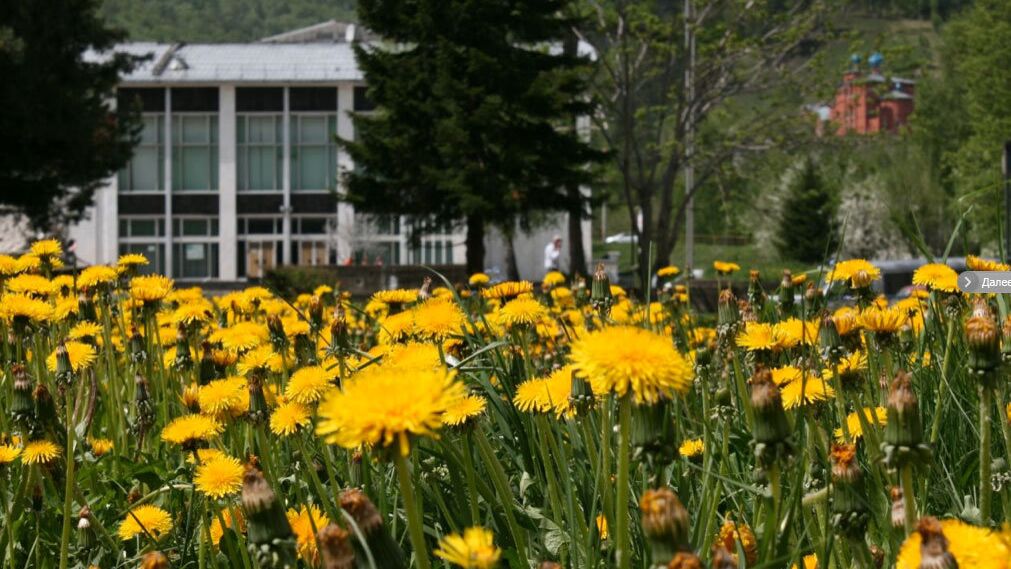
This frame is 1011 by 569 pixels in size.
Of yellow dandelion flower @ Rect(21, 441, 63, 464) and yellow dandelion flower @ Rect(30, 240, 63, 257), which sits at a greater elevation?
yellow dandelion flower @ Rect(30, 240, 63, 257)

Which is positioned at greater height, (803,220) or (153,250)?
(803,220)

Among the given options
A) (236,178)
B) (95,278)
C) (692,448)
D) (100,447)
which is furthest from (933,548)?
(236,178)

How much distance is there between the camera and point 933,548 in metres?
0.80

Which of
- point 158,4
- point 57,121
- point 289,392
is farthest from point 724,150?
point 158,4

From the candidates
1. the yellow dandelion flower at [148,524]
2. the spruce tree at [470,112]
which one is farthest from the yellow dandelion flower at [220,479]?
the spruce tree at [470,112]

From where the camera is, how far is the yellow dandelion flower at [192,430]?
1.99 meters

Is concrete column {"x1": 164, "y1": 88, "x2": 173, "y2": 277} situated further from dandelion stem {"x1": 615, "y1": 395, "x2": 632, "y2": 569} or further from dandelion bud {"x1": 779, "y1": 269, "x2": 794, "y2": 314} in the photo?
dandelion stem {"x1": 615, "y1": 395, "x2": 632, "y2": 569}

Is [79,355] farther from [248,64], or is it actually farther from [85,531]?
[248,64]

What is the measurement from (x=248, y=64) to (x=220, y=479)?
41.6 metres

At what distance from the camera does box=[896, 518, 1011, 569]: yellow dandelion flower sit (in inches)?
30.5

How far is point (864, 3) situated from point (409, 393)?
24183 mm

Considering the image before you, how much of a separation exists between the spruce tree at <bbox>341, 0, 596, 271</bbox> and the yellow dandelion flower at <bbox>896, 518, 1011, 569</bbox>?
1999cm

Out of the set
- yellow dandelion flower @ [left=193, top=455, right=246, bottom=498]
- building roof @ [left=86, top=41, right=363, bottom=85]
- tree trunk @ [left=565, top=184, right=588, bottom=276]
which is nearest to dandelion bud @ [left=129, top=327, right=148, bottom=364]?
yellow dandelion flower @ [left=193, top=455, right=246, bottom=498]

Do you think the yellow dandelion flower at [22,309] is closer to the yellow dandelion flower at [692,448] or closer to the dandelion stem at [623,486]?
the yellow dandelion flower at [692,448]
